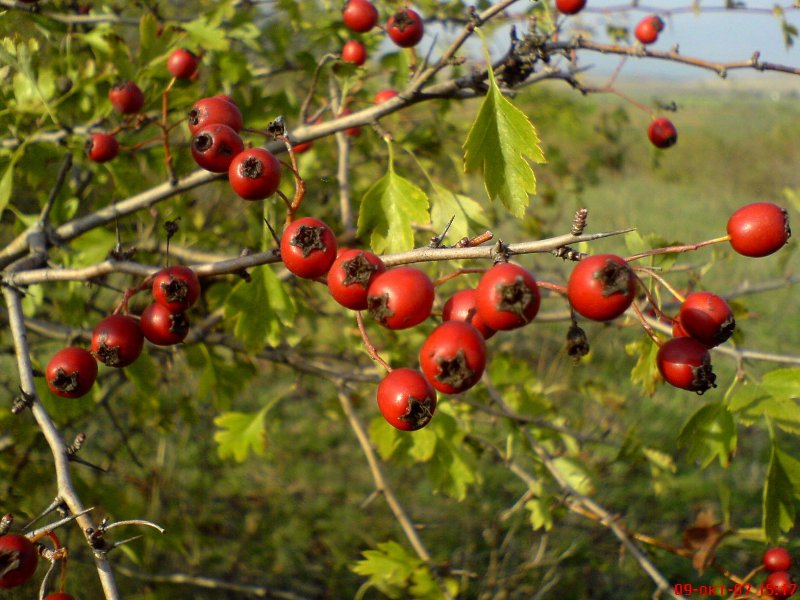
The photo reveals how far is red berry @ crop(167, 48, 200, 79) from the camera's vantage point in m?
1.95

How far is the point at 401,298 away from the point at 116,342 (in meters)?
0.63

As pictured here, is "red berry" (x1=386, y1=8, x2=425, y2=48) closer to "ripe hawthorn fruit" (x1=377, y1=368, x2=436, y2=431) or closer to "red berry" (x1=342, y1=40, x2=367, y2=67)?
"red berry" (x1=342, y1=40, x2=367, y2=67)

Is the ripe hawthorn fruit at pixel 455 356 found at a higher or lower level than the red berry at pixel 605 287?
lower

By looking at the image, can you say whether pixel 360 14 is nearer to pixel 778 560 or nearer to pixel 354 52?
pixel 354 52

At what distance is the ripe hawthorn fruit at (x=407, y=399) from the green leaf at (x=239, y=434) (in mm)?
1618

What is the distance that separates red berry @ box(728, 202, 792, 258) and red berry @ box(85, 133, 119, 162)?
62.4 inches

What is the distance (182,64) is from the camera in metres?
1.95

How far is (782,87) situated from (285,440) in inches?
4056

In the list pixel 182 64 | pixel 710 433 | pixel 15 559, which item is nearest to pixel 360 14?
pixel 182 64

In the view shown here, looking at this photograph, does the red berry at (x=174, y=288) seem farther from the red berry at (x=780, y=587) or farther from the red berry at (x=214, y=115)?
the red berry at (x=780, y=587)

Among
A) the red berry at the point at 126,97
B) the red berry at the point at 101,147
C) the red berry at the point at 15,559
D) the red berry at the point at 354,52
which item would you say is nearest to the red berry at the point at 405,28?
the red berry at the point at 354,52

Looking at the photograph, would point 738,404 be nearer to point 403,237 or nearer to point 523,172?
point 523,172

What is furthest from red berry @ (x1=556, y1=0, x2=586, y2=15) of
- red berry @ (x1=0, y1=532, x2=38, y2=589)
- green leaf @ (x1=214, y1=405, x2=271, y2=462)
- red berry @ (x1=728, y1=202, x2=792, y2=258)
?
red berry @ (x1=0, y1=532, x2=38, y2=589)

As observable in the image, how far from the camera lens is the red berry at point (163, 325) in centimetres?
120
